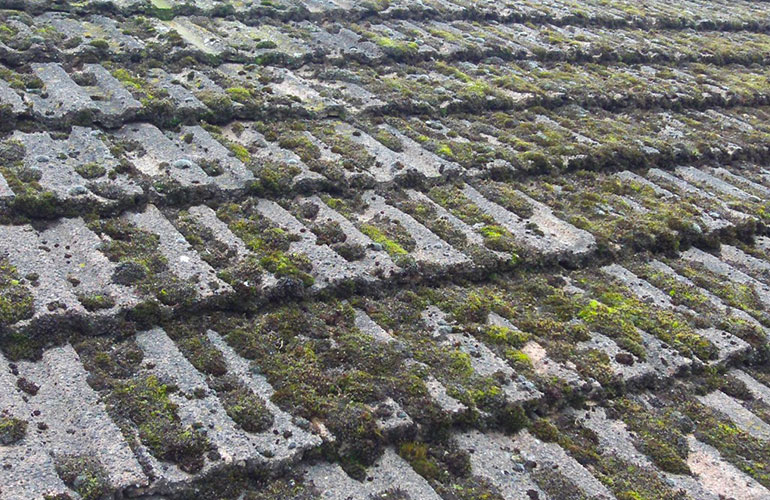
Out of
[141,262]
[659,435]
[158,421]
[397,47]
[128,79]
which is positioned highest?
[397,47]

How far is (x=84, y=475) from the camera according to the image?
337 cm

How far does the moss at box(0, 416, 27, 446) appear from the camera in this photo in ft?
11.3

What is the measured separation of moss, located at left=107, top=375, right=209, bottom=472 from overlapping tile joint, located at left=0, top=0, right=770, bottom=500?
1 cm

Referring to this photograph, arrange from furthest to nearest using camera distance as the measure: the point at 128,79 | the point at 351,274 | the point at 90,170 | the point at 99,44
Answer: the point at 99,44, the point at 128,79, the point at 90,170, the point at 351,274

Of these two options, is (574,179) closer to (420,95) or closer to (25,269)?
(420,95)

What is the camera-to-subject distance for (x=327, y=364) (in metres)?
4.39

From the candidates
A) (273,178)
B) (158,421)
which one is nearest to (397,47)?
(273,178)

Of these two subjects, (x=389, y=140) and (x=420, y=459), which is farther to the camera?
(x=389, y=140)

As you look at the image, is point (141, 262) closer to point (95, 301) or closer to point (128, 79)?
point (95, 301)

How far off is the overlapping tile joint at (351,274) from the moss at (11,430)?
24mm

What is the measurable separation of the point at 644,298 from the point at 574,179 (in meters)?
1.81

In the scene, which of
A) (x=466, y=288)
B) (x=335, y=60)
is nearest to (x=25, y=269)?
(x=466, y=288)

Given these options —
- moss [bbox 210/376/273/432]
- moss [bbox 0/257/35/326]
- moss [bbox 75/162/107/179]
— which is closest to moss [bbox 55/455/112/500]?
moss [bbox 210/376/273/432]

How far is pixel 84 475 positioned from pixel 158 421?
46cm
